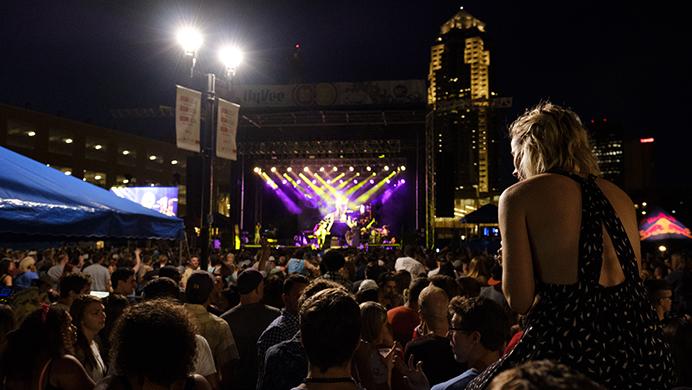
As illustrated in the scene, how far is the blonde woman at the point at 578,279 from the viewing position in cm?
170

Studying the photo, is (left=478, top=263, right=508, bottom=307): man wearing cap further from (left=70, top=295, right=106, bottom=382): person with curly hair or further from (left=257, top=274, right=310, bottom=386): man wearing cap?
(left=70, top=295, right=106, bottom=382): person with curly hair

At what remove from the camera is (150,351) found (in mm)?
2139

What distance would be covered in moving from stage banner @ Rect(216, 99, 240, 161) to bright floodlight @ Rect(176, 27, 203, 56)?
119cm

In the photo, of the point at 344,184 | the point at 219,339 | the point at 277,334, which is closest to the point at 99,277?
the point at 219,339

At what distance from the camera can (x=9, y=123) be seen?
1727 inches

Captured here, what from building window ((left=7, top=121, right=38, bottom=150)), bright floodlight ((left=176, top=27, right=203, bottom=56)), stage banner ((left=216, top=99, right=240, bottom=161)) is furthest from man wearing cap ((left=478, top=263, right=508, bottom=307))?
building window ((left=7, top=121, right=38, bottom=150))

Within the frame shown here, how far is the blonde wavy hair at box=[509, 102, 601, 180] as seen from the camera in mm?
2062

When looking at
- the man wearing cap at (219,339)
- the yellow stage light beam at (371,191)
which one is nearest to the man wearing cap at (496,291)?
the man wearing cap at (219,339)

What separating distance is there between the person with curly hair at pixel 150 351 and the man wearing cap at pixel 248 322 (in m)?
2.78

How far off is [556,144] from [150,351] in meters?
1.70

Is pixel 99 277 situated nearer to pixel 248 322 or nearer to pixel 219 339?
pixel 248 322

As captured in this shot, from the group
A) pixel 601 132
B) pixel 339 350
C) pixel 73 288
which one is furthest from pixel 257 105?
pixel 601 132

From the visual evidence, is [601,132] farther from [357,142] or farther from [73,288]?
[73,288]

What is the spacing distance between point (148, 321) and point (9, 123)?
49.2 metres
